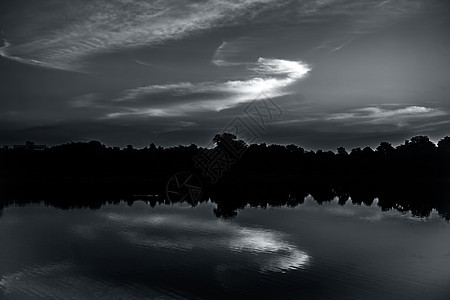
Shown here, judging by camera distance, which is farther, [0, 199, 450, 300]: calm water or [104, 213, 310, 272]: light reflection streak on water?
[104, 213, 310, 272]: light reflection streak on water

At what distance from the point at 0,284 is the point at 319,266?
23.1m

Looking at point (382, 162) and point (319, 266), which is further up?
point (382, 162)

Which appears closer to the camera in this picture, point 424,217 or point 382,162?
point 424,217

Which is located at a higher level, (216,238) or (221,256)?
(216,238)

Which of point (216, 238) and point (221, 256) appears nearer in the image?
point (221, 256)

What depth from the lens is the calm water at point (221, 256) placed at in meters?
25.6

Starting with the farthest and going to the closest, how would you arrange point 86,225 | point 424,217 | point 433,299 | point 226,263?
point 424,217
point 86,225
point 226,263
point 433,299

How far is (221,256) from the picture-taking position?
34375 mm

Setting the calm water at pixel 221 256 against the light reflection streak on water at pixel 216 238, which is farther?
the light reflection streak on water at pixel 216 238

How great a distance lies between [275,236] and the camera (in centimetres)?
4341

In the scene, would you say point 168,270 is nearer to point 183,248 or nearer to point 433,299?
point 183,248

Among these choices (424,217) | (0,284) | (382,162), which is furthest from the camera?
(382,162)

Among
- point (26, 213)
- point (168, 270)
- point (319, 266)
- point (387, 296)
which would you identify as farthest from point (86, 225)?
point (387, 296)

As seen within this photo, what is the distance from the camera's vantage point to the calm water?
1009 inches
